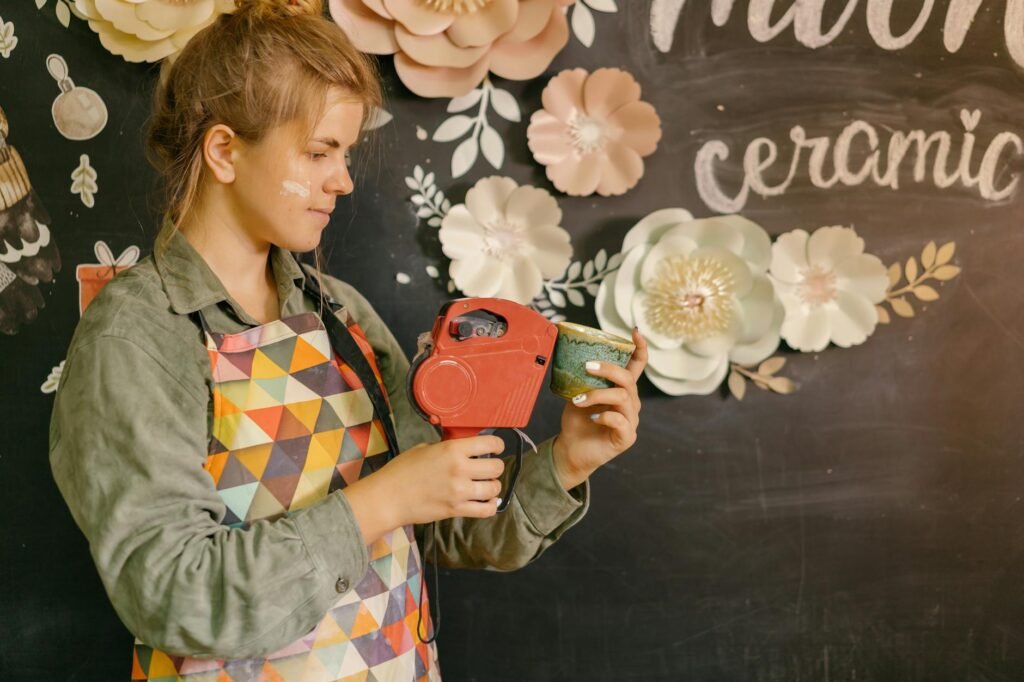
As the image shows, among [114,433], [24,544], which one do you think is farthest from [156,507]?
[24,544]

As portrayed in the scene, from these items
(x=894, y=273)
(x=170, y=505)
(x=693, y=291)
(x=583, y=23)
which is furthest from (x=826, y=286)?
(x=170, y=505)

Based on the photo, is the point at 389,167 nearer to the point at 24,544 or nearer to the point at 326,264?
the point at 326,264

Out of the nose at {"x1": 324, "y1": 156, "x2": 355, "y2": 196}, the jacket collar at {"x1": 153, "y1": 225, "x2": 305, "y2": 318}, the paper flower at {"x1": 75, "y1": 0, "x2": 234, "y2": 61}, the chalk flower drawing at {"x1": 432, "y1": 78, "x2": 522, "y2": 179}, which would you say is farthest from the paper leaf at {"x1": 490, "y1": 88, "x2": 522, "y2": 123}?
the jacket collar at {"x1": 153, "y1": 225, "x2": 305, "y2": 318}

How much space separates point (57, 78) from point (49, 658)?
931mm

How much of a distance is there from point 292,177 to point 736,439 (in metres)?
0.90

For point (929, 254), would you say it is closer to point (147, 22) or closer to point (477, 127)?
point (477, 127)

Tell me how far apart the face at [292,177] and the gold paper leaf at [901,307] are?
99 cm

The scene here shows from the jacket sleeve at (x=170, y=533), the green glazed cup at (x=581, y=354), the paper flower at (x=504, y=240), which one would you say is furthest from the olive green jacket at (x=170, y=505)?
the paper flower at (x=504, y=240)

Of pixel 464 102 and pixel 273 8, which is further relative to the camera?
pixel 464 102

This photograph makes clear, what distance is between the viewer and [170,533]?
→ 768 mm

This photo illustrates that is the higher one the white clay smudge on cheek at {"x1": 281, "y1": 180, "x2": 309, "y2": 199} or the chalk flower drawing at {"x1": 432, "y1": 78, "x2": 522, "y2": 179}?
Result: the chalk flower drawing at {"x1": 432, "y1": 78, "x2": 522, "y2": 179}

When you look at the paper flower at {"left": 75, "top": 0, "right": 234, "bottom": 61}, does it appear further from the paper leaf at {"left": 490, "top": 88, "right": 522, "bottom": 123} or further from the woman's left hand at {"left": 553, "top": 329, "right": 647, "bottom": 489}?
the woman's left hand at {"left": 553, "top": 329, "right": 647, "bottom": 489}

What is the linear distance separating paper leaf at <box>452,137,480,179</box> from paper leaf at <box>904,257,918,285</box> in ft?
2.46

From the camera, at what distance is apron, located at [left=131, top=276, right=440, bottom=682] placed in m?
0.88
